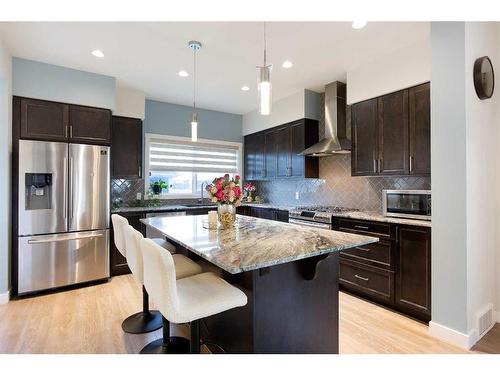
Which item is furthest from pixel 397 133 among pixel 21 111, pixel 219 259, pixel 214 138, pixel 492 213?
pixel 21 111

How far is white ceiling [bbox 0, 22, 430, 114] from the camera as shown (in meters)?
2.52

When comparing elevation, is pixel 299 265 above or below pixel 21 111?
below

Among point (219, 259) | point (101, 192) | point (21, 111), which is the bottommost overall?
point (219, 259)

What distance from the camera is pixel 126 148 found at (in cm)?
412

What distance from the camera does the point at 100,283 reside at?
11.6 feet

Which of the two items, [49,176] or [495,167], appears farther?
[49,176]

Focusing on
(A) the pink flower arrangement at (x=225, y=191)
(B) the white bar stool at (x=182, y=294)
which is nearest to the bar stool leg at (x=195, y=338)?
(B) the white bar stool at (x=182, y=294)

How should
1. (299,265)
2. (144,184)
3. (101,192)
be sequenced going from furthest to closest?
1. (144,184)
2. (101,192)
3. (299,265)

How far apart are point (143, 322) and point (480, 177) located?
3.23 metres

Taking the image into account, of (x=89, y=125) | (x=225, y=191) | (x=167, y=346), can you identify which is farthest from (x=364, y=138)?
(x=89, y=125)

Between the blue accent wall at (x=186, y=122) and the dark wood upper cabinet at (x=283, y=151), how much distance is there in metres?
1.23
